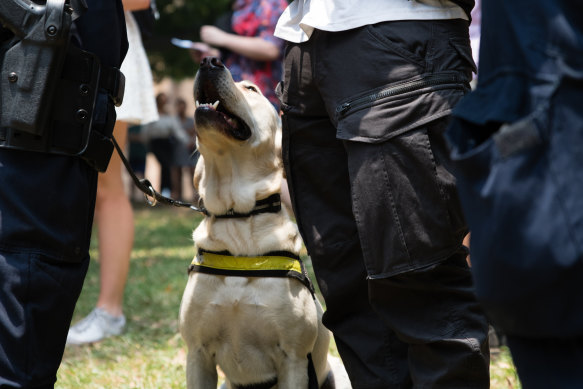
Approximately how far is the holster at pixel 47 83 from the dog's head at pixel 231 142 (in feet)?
3.35

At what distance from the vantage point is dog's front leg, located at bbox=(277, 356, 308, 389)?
2.97 metres

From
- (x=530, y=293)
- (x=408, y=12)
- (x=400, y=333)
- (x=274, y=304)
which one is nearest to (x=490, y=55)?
(x=530, y=293)

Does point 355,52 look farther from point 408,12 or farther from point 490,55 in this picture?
point 490,55

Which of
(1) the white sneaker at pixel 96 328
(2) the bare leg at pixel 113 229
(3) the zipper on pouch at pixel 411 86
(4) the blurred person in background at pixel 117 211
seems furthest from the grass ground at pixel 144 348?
(3) the zipper on pouch at pixel 411 86

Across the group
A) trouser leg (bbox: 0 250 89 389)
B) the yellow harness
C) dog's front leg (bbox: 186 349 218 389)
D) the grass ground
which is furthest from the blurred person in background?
trouser leg (bbox: 0 250 89 389)

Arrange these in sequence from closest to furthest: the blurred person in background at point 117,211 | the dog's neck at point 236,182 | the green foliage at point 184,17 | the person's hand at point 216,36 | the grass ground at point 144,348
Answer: the dog's neck at point 236,182
the grass ground at point 144,348
the blurred person in background at point 117,211
the person's hand at point 216,36
the green foliage at point 184,17

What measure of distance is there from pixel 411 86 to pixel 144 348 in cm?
278

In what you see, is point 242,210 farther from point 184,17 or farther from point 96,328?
point 184,17

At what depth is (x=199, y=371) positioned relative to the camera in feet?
9.88

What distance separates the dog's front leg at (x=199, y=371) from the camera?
300cm

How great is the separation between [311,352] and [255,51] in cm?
242

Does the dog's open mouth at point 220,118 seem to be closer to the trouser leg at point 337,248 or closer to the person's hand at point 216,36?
the trouser leg at point 337,248

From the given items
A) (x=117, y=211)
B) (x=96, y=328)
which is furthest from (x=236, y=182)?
(x=96, y=328)

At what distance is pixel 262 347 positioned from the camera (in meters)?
3.05
